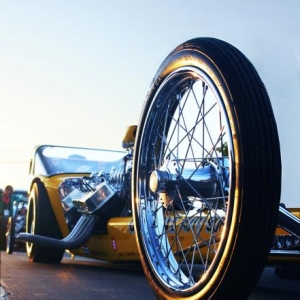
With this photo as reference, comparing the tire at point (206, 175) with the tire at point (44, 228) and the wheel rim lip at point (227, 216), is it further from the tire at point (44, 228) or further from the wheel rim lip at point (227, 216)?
the tire at point (44, 228)

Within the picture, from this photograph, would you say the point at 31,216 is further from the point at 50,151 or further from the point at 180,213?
the point at 180,213

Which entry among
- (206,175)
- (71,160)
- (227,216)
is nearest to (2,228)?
(71,160)

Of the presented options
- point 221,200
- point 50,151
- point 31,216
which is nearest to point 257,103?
point 221,200

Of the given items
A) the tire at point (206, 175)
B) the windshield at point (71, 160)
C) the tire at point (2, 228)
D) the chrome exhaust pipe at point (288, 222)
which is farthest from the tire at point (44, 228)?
the tire at point (2, 228)

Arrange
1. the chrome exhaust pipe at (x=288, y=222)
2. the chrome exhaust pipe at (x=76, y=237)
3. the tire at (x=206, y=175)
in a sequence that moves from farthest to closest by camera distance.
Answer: the chrome exhaust pipe at (x=76, y=237) < the chrome exhaust pipe at (x=288, y=222) < the tire at (x=206, y=175)

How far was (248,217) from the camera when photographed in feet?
9.45

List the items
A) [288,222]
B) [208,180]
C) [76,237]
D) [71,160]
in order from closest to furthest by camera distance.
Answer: [288,222] < [208,180] < [76,237] < [71,160]

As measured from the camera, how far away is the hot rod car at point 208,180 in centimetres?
291

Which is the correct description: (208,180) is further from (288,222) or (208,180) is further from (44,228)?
(44,228)

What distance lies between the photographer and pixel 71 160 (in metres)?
9.27

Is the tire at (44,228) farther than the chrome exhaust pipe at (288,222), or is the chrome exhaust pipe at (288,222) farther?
the tire at (44,228)

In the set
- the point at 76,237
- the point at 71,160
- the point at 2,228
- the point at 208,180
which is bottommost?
the point at 2,228

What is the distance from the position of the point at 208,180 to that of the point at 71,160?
227 inches

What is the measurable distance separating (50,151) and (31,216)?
1041 mm
